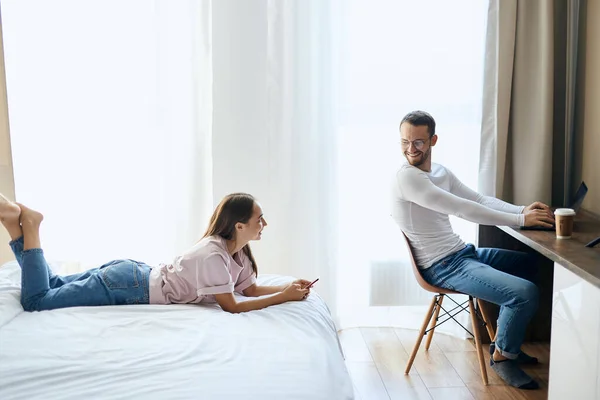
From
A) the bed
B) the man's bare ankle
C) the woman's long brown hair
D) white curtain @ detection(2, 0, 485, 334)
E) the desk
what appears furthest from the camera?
white curtain @ detection(2, 0, 485, 334)

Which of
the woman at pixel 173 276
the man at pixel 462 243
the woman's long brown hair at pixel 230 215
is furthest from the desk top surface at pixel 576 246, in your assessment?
the woman's long brown hair at pixel 230 215

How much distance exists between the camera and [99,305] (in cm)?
260

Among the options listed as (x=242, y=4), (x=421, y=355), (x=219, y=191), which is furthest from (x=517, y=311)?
(x=242, y=4)

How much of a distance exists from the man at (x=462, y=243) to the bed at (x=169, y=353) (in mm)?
818

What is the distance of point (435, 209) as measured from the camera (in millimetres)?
3160

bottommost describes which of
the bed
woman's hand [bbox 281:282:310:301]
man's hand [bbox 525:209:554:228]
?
the bed

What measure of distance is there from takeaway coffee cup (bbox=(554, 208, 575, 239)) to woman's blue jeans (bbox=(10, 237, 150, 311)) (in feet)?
5.21

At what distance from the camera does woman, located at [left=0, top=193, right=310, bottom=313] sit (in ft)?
8.39

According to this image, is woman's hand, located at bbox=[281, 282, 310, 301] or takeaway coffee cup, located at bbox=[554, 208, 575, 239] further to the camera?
takeaway coffee cup, located at bbox=[554, 208, 575, 239]

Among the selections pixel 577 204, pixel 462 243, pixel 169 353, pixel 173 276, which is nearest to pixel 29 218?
pixel 173 276

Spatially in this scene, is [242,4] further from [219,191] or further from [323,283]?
[323,283]

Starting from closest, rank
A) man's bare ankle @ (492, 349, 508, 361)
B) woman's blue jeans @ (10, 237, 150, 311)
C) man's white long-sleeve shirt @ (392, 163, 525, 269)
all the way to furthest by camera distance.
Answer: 1. woman's blue jeans @ (10, 237, 150, 311)
2. man's white long-sleeve shirt @ (392, 163, 525, 269)
3. man's bare ankle @ (492, 349, 508, 361)

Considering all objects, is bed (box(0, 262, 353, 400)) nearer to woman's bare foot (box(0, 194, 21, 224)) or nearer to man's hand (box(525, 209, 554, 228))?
woman's bare foot (box(0, 194, 21, 224))

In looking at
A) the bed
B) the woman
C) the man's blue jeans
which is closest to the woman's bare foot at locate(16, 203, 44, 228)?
the woman
